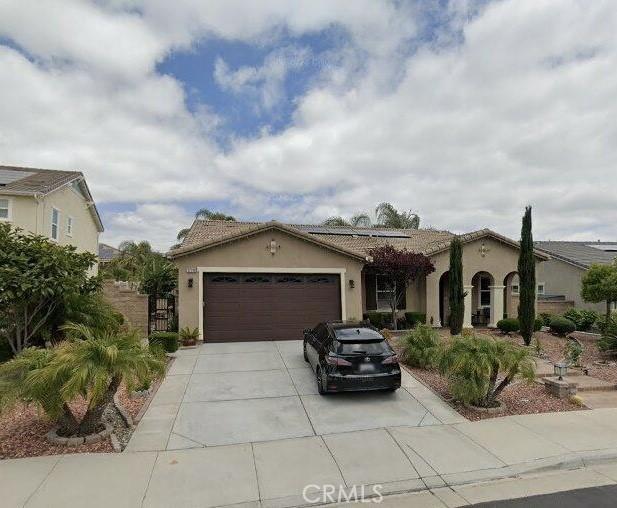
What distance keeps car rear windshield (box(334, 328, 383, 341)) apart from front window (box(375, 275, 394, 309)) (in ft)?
30.8

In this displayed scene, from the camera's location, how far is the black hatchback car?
25.6ft

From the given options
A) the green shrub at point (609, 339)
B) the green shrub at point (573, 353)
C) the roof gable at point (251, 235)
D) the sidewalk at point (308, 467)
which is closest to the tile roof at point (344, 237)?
the roof gable at point (251, 235)

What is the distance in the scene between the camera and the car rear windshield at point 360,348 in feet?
26.2

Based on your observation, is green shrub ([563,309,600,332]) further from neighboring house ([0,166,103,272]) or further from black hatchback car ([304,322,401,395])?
neighboring house ([0,166,103,272])

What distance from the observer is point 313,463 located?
5.53 meters

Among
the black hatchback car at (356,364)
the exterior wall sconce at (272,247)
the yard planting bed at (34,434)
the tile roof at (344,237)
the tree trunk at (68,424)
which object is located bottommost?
the yard planting bed at (34,434)

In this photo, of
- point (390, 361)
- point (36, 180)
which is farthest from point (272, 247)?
point (36, 180)

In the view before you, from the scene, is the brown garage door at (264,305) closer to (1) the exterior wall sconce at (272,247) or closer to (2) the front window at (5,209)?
(1) the exterior wall sconce at (272,247)

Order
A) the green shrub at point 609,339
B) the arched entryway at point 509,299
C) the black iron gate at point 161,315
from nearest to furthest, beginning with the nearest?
the green shrub at point 609,339 → the black iron gate at point 161,315 → the arched entryway at point 509,299

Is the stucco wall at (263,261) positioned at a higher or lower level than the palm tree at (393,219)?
lower

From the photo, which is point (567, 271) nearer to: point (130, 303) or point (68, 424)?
point (130, 303)

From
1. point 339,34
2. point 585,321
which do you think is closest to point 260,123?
point 339,34

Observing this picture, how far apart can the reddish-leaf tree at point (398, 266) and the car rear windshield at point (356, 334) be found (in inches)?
284

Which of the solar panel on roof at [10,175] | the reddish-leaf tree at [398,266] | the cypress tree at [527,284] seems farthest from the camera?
the solar panel on roof at [10,175]
